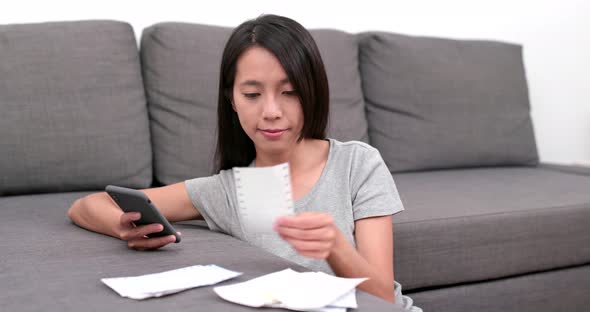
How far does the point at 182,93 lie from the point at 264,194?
1.34 metres

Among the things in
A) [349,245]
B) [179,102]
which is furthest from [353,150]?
[179,102]

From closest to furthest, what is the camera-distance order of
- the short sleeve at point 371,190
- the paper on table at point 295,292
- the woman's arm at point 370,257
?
1. the paper on table at point 295,292
2. the woman's arm at point 370,257
3. the short sleeve at point 371,190

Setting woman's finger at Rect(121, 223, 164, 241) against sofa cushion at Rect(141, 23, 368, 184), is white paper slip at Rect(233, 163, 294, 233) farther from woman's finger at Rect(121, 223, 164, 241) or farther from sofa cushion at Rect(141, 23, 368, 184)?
sofa cushion at Rect(141, 23, 368, 184)

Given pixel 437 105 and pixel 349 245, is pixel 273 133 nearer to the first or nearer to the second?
pixel 349 245

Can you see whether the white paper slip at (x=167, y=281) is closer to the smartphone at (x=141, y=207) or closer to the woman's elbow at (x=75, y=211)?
the smartphone at (x=141, y=207)

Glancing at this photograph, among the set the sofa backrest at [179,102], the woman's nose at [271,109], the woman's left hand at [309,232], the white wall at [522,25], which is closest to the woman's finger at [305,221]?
the woman's left hand at [309,232]

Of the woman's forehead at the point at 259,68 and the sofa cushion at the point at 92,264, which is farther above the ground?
the woman's forehead at the point at 259,68

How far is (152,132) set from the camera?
2.34 metres

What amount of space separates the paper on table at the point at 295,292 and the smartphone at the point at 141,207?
11.9 inches

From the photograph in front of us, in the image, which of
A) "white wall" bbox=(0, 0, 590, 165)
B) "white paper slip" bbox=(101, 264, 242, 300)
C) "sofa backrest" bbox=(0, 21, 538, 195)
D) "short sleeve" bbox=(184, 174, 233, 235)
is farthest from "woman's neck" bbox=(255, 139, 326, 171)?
"white wall" bbox=(0, 0, 590, 165)

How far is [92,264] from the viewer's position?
4.11ft

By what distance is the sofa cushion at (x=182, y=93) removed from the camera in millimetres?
2297

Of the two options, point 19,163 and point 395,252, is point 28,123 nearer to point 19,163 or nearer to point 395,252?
point 19,163

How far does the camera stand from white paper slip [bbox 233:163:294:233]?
1.03 meters
